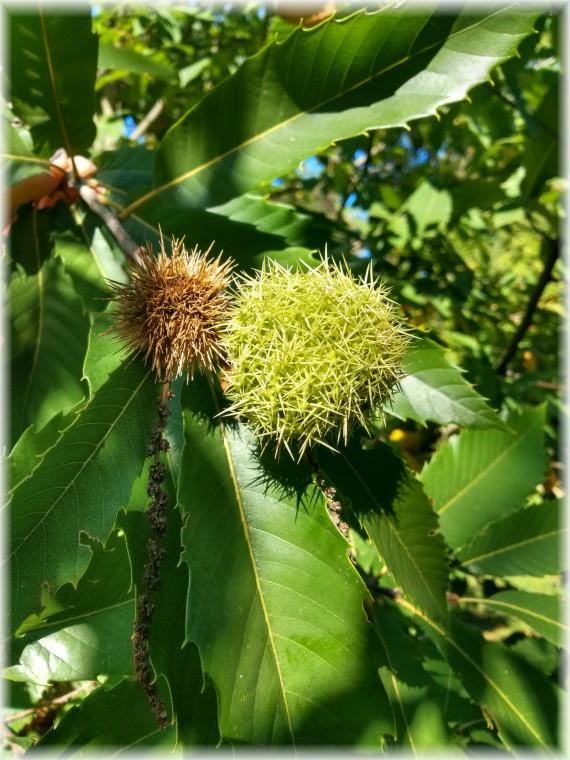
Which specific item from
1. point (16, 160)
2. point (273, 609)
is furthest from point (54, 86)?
point (273, 609)

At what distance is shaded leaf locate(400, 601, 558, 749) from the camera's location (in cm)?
163

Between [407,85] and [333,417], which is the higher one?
[407,85]

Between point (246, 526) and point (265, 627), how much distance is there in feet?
0.59

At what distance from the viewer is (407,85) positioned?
1180 mm

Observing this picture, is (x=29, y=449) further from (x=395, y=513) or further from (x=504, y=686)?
(x=504, y=686)

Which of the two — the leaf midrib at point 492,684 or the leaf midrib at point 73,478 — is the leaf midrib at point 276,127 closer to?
the leaf midrib at point 73,478

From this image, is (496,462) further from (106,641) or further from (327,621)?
(106,641)

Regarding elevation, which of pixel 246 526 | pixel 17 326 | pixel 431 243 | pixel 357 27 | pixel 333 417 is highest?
pixel 431 243

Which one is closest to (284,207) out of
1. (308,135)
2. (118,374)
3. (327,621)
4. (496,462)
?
(308,135)

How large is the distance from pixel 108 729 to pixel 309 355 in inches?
43.6

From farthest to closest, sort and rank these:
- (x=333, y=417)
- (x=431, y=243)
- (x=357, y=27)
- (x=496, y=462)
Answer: (x=431, y=243)
(x=496, y=462)
(x=357, y=27)
(x=333, y=417)

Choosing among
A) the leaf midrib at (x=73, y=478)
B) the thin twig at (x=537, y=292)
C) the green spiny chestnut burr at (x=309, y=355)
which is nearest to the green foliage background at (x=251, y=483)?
the leaf midrib at (x=73, y=478)

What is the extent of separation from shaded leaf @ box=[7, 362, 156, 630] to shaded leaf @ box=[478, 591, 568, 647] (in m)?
1.50

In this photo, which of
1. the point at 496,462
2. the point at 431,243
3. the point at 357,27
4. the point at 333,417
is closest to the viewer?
the point at 333,417
